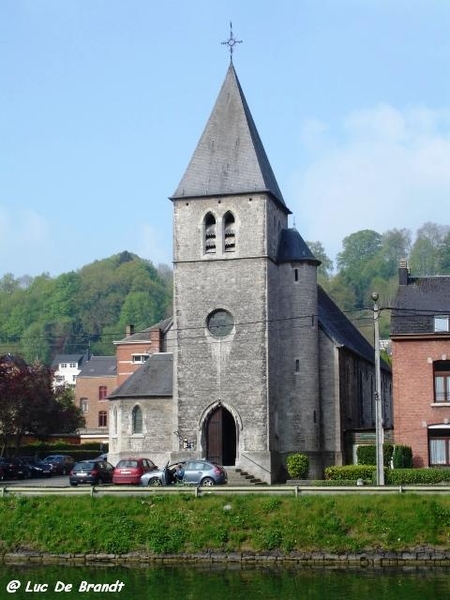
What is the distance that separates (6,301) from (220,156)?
492 ft

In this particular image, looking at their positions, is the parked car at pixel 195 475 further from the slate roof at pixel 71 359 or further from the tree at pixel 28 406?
the slate roof at pixel 71 359

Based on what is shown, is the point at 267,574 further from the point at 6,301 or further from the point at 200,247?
the point at 6,301

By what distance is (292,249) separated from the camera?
176ft

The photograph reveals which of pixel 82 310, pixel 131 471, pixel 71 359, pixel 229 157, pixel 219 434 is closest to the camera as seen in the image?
pixel 131 471

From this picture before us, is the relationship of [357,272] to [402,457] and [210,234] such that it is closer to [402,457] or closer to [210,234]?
[210,234]

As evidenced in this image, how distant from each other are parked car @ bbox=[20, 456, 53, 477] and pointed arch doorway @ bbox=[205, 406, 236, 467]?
15338 mm

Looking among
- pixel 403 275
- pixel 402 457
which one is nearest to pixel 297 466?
pixel 402 457

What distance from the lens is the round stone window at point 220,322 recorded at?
51375 mm

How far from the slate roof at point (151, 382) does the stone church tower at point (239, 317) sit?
3457mm

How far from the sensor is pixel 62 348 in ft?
559

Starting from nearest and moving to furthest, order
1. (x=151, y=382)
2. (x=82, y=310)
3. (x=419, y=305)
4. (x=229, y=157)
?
(x=419, y=305) → (x=229, y=157) → (x=151, y=382) → (x=82, y=310)

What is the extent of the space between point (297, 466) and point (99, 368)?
6564 cm

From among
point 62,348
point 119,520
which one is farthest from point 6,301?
point 119,520

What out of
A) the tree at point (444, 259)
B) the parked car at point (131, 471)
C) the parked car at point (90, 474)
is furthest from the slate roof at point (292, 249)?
the tree at point (444, 259)
